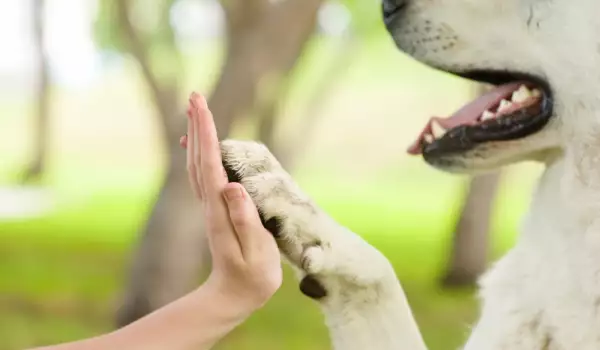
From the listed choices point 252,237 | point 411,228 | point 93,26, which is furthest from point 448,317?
point 93,26

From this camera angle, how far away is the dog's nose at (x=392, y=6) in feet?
4.50

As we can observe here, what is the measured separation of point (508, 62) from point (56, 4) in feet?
17.3

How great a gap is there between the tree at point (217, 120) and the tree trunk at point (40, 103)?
3247mm

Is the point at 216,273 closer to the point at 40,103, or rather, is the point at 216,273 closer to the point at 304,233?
the point at 304,233

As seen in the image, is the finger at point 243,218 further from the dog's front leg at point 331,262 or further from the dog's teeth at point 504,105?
the dog's teeth at point 504,105

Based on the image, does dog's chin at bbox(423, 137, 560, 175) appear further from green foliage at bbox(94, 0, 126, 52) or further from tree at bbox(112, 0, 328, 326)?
green foliage at bbox(94, 0, 126, 52)

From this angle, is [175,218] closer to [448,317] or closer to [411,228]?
[448,317]

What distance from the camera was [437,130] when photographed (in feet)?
Result: 4.55

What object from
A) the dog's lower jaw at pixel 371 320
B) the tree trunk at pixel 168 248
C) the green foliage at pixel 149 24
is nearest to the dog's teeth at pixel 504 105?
the dog's lower jaw at pixel 371 320

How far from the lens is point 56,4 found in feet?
19.8

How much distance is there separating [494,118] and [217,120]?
71.0 inches

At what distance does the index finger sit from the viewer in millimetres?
1062

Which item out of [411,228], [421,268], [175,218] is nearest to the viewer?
[175,218]

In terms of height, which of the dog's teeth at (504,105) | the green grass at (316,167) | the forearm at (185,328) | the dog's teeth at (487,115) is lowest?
the green grass at (316,167)
